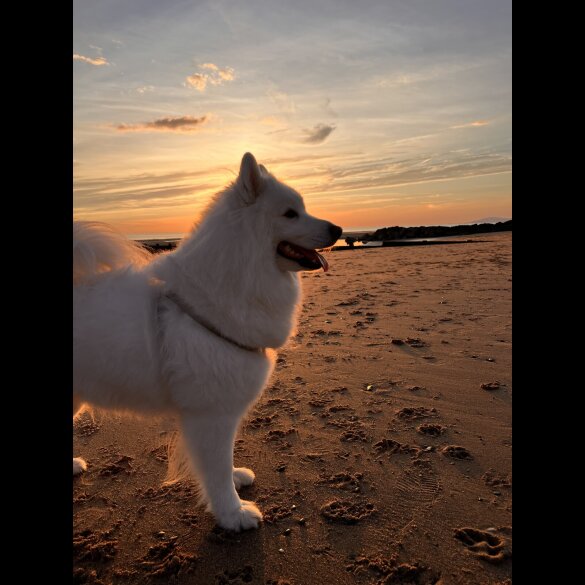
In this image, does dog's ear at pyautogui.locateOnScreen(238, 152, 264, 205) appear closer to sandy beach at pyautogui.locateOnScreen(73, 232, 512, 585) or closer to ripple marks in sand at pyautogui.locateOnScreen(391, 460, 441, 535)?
sandy beach at pyautogui.locateOnScreen(73, 232, 512, 585)

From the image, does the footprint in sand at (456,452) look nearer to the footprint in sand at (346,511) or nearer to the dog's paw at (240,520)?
the footprint in sand at (346,511)

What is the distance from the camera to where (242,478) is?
9.52 ft

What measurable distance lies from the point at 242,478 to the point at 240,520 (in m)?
0.43

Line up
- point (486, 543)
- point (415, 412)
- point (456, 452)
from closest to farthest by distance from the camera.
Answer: point (486, 543) → point (456, 452) → point (415, 412)

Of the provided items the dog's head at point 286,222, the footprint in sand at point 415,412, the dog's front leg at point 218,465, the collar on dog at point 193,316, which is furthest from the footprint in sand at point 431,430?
the collar on dog at point 193,316

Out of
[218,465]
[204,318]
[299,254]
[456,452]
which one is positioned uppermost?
[299,254]

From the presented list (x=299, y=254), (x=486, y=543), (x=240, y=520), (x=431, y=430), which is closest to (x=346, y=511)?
(x=240, y=520)

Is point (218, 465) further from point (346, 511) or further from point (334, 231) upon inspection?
point (334, 231)

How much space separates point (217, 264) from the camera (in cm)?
242
